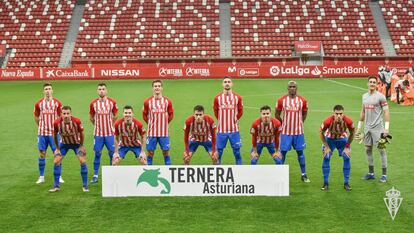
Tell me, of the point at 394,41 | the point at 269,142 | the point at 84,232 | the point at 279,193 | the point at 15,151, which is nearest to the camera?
the point at 84,232

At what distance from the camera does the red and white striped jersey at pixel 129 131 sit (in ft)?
36.1

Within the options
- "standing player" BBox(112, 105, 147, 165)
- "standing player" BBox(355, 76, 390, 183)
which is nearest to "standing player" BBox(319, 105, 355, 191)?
"standing player" BBox(355, 76, 390, 183)

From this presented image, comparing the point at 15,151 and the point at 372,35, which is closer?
the point at 15,151

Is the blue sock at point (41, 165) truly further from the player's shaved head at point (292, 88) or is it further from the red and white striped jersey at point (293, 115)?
the player's shaved head at point (292, 88)

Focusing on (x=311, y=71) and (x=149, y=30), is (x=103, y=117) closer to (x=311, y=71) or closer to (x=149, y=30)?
(x=311, y=71)

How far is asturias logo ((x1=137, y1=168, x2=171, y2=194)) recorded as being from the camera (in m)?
9.70

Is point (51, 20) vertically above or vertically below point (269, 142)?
above

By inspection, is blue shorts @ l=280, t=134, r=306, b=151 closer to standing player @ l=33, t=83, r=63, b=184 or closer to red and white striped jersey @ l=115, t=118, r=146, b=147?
red and white striped jersey @ l=115, t=118, r=146, b=147

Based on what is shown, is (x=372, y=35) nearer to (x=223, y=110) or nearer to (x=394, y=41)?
(x=394, y=41)

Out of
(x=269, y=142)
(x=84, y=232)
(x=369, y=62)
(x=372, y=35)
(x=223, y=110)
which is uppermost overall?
(x=372, y=35)

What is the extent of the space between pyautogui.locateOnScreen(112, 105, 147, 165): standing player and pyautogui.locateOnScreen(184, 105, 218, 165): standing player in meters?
0.91

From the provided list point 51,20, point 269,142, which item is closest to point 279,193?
point 269,142

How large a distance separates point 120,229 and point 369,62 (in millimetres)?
38541

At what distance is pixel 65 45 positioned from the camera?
159 ft
